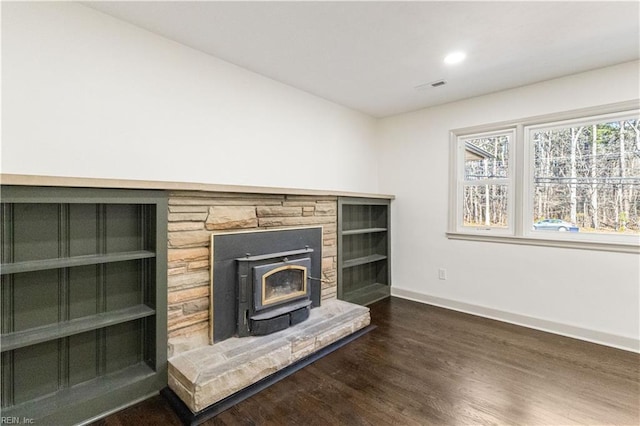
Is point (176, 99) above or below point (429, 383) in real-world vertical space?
above

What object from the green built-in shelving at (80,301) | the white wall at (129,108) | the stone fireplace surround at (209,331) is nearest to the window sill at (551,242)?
the stone fireplace surround at (209,331)

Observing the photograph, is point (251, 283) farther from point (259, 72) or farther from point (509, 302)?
point (509, 302)

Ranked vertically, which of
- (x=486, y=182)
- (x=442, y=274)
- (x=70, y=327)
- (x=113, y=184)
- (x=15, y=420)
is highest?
(x=486, y=182)

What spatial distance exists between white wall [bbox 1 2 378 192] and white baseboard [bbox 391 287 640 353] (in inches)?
90.4

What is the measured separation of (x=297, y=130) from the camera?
342 cm

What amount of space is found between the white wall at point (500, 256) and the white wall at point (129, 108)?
1671 mm

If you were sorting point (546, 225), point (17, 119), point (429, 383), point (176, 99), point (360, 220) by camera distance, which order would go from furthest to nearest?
point (360, 220) < point (546, 225) < point (176, 99) < point (429, 383) < point (17, 119)

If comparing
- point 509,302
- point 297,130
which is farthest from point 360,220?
point 509,302

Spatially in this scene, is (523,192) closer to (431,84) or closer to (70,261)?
(431,84)

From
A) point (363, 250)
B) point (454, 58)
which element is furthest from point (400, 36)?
point (363, 250)

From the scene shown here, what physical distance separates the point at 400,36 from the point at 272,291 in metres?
2.31

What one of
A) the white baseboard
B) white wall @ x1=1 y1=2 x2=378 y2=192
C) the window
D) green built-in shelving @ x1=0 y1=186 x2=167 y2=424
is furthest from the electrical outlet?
green built-in shelving @ x1=0 y1=186 x2=167 y2=424

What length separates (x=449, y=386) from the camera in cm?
217

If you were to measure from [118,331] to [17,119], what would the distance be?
4.72ft
